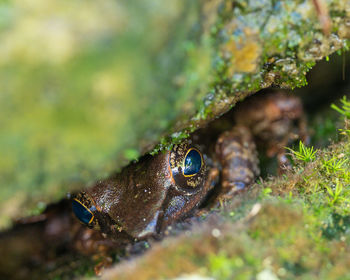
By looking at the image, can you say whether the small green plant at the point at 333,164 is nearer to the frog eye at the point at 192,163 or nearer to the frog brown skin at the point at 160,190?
the frog brown skin at the point at 160,190

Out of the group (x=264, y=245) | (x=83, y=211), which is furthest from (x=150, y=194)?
(x=264, y=245)

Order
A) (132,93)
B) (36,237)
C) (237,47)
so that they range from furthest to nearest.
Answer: (36,237), (237,47), (132,93)

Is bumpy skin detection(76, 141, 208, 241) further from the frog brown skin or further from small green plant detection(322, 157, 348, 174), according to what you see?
small green plant detection(322, 157, 348, 174)

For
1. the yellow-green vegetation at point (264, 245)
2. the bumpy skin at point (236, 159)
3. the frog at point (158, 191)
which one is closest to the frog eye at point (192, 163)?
the frog at point (158, 191)

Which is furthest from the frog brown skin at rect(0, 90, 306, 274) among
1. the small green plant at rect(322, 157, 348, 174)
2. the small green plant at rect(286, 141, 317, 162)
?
the small green plant at rect(322, 157, 348, 174)

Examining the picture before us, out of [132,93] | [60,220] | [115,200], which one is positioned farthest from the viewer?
[60,220]

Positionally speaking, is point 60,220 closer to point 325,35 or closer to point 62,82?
point 62,82

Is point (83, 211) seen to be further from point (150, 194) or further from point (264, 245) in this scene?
point (264, 245)

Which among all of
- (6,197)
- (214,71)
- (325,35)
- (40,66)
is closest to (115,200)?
(6,197)
